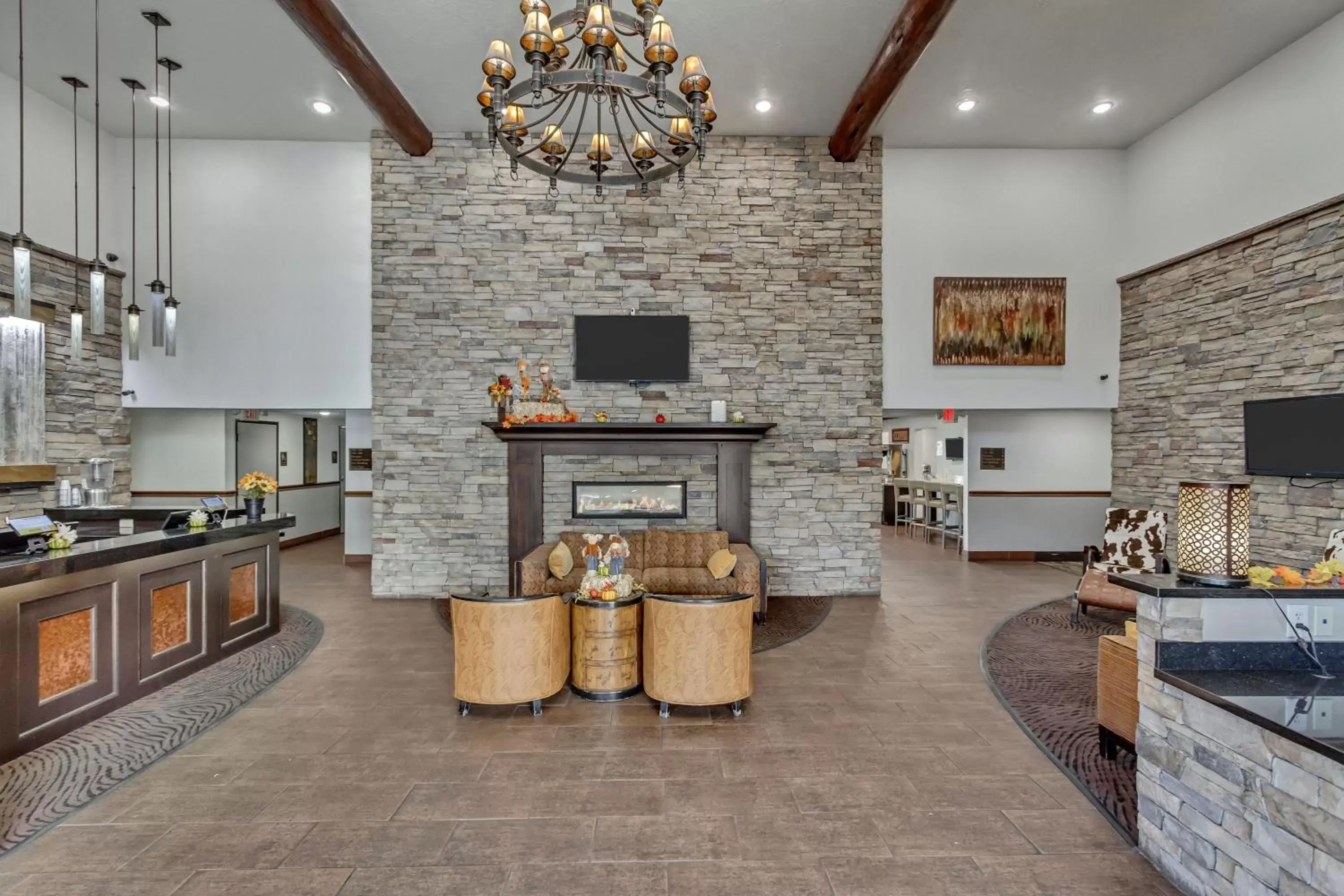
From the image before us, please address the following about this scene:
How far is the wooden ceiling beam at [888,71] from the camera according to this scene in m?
4.40

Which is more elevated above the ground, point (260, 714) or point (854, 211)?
point (854, 211)

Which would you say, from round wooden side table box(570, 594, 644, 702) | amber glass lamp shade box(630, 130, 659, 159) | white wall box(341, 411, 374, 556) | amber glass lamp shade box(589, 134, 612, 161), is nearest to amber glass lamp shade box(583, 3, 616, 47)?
amber glass lamp shade box(630, 130, 659, 159)

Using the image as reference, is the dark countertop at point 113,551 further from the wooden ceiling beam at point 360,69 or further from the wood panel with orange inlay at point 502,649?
the wooden ceiling beam at point 360,69

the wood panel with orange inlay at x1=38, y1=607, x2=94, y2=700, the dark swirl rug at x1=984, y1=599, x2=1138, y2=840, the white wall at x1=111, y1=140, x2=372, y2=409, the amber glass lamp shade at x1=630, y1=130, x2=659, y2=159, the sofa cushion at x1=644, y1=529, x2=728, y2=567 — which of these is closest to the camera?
the dark swirl rug at x1=984, y1=599, x2=1138, y2=840

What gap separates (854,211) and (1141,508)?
4.29m

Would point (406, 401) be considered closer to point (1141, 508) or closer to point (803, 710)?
point (803, 710)

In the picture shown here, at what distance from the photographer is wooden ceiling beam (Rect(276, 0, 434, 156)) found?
14.5ft

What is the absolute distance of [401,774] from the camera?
287 centimetres

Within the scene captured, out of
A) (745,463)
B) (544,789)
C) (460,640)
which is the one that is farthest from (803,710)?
(745,463)

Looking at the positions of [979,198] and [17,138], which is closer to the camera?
[17,138]

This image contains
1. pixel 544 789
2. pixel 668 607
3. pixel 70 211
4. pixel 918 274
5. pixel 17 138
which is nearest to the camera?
pixel 544 789

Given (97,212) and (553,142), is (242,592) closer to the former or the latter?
(553,142)

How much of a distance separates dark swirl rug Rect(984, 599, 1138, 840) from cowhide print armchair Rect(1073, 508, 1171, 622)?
253 millimetres

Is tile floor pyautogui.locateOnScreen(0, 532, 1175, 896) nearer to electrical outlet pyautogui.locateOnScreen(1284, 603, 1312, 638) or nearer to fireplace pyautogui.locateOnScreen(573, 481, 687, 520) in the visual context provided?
electrical outlet pyautogui.locateOnScreen(1284, 603, 1312, 638)
